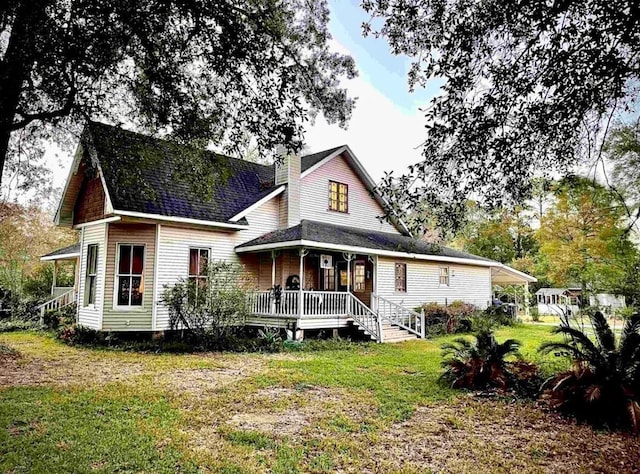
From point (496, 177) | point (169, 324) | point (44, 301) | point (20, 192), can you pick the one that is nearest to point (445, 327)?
point (169, 324)

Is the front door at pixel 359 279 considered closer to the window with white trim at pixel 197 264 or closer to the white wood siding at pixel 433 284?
the white wood siding at pixel 433 284

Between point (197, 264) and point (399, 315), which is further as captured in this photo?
point (399, 315)

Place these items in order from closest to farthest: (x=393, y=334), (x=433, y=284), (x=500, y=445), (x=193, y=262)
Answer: (x=500, y=445)
(x=193, y=262)
(x=393, y=334)
(x=433, y=284)

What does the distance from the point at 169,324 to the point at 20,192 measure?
5863mm

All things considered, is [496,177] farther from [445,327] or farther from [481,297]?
[481,297]

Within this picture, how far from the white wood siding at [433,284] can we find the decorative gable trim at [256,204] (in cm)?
481

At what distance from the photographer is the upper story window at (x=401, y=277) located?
1895 centimetres

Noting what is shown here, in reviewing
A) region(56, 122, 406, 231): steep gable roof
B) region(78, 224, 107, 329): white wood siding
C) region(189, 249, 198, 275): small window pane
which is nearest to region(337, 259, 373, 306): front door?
region(56, 122, 406, 231): steep gable roof

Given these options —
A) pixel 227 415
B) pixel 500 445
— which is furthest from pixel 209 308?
pixel 500 445

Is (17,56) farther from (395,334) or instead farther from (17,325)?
(17,325)

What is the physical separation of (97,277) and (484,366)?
38.9 ft

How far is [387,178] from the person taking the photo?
6125 millimetres

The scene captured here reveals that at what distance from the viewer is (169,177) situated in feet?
50.8

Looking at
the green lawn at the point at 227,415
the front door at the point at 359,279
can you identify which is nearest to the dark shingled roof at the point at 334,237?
the front door at the point at 359,279
